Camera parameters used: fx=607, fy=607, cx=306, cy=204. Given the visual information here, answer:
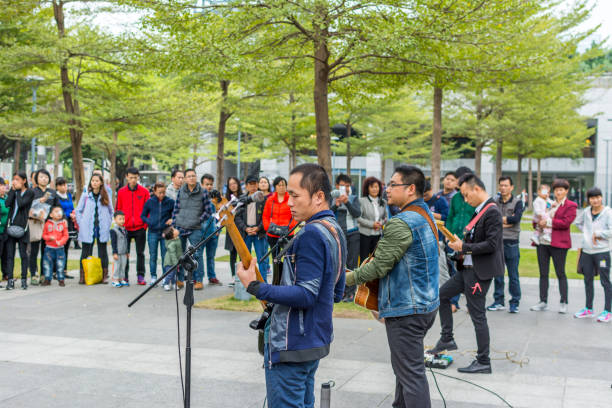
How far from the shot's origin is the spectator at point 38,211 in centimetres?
1096

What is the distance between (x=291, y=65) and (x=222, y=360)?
18.5 feet

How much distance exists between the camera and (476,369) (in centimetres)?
593

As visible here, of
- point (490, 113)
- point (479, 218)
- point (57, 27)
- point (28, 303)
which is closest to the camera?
point (479, 218)

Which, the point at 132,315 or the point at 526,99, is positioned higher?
the point at 526,99

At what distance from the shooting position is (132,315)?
873 centimetres

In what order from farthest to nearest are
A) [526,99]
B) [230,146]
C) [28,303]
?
[230,146], [526,99], [28,303]

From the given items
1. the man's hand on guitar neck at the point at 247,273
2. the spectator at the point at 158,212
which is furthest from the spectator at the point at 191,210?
the man's hand on guitar neck at the point at 247,273

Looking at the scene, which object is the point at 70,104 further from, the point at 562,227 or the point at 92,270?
the point at 562,227

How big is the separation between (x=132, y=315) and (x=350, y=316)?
10.3 feet

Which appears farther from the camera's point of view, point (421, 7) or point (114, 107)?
point (114, 107)

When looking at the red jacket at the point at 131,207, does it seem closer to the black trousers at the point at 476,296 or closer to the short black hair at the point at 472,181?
the black trousers at the point at 476,296

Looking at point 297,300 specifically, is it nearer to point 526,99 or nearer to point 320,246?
point 320,246

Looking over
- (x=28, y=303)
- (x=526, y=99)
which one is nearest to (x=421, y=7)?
(x=28, y=303)

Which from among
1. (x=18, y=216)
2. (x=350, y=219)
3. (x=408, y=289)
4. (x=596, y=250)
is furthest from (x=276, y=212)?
(x=408, y=289)
